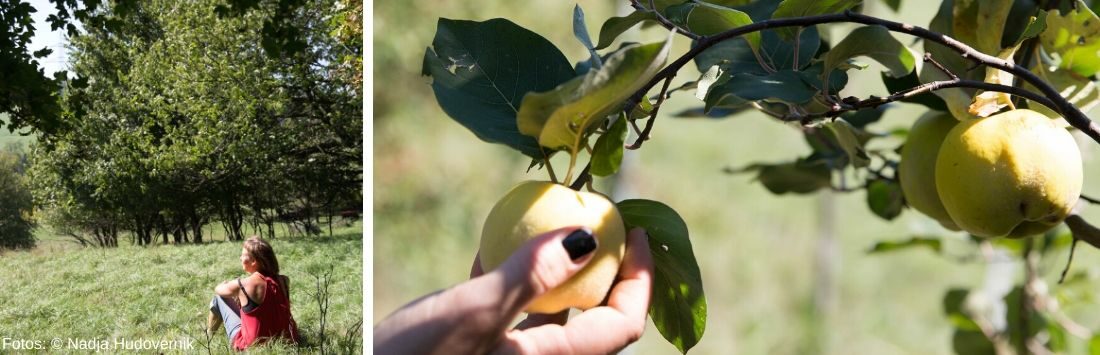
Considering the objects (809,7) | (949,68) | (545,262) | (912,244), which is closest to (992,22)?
(949,68)

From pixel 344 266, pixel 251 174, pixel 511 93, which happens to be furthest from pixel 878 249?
pixel 251 174

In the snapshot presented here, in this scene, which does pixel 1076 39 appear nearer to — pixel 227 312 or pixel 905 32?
pixel 905 32

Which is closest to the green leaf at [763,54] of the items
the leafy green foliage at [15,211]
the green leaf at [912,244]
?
the green leaf at [912,244]

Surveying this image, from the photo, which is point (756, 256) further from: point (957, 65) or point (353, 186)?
point (957, 65)

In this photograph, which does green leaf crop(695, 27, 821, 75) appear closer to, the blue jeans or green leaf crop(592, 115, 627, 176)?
green leaf crop(592, 115, 627, 176)

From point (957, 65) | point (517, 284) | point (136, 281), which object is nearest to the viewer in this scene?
point (517, 284)

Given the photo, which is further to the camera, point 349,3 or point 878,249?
point 349,3

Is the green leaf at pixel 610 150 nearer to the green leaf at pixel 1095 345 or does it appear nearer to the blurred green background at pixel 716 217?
the green leaf at pixel 1095 345
